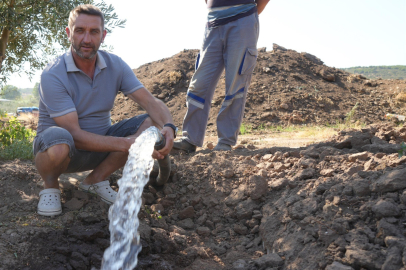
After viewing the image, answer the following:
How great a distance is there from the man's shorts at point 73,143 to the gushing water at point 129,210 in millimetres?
390

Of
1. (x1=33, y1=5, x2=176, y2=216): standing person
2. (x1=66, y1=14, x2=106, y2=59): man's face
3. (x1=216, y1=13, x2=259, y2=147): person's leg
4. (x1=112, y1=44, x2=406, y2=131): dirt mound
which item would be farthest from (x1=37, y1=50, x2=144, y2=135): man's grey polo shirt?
(x1=112, y1=44, x2=406, y2=131): dirt mound

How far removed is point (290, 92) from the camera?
30.9 ft

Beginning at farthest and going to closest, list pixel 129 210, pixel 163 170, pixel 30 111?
1. pixel 30 111
2. pixel 163 170
3. pixel 129 210

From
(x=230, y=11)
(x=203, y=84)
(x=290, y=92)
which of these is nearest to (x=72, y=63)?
(x=203, y=84)

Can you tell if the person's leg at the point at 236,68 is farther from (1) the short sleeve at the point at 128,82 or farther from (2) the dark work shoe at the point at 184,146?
(1) the short sleeve at the point at 128,82

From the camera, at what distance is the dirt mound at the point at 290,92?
8734mm

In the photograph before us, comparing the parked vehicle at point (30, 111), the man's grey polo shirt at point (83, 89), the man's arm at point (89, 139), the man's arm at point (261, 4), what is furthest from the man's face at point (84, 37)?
the parked vehicle at point (30, 111)

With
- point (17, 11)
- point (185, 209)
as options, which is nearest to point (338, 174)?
point (185, 209)

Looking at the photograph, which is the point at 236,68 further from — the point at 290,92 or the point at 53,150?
the point at 290,92

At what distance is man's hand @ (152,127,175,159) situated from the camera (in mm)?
2953

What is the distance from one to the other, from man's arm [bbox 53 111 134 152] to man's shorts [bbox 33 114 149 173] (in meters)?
0.05

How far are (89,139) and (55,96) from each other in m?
0.42

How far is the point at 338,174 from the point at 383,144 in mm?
1027

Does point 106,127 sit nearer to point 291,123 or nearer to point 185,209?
point 185,209
